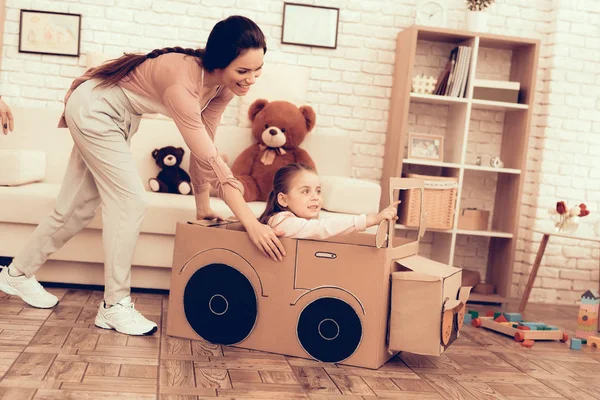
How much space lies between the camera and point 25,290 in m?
2.56

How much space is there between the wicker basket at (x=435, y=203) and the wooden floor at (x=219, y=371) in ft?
3.35

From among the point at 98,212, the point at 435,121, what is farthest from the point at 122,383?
the point at 435,121

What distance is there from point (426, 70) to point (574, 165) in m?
0.98

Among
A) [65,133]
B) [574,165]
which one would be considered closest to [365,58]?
[574,165]

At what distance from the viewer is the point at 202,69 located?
2.17 meters

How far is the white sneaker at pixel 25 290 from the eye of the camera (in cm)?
256

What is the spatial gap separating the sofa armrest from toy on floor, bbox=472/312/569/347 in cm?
69

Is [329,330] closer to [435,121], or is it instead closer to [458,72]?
[458,72]

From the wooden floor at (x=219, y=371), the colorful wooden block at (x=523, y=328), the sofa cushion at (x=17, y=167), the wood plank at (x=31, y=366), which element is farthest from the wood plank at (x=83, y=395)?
the colorful wooden block at (x=523, y=328)

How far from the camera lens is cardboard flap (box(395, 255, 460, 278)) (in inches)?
84.3

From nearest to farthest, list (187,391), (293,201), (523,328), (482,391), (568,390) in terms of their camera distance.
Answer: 1. (187,391)
2. (482,391)
3. (568,390)
4. (293,201)
5. (523,328)

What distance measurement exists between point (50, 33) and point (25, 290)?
165 centimetres

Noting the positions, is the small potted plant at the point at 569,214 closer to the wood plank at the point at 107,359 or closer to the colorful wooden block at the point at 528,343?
the colorful wooden block at the point at 528,343

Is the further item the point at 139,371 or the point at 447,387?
the point at 447,387
